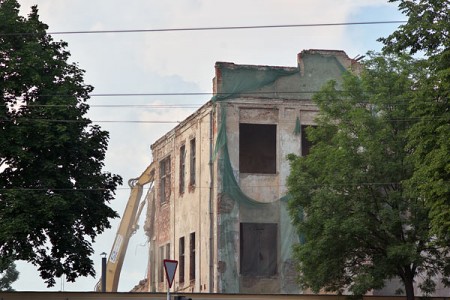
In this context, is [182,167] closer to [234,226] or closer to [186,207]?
[186,207]

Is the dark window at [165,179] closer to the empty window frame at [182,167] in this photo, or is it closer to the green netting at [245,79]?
the empty window frame at [182,167]

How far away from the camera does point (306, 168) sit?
39.2 m

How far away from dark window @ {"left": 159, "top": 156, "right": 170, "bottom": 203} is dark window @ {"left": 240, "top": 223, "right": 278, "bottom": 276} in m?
7.64

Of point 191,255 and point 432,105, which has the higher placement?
point 432,105

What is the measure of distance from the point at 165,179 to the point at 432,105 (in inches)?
1009

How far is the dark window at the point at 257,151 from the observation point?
5038cm

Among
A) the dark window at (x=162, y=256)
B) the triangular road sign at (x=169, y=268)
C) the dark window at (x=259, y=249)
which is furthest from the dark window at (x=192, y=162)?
the triangular road sign at (x=169, y=268)

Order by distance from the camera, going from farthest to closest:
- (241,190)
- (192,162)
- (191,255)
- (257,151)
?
(257,151), (192,162), (191,255), (241,190)

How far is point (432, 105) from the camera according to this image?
31.1 meters

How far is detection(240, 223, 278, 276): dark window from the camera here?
47.2 m

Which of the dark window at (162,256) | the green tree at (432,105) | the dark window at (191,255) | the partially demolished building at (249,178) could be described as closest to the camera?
the green tree at (432,105)

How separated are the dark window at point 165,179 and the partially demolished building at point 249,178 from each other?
4881 millimetres

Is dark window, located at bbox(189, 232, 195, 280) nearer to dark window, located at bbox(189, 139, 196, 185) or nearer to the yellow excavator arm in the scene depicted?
dark window, located at bbox(189, 139, 196, 185)

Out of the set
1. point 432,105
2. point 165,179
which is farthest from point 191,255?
point 432,105
